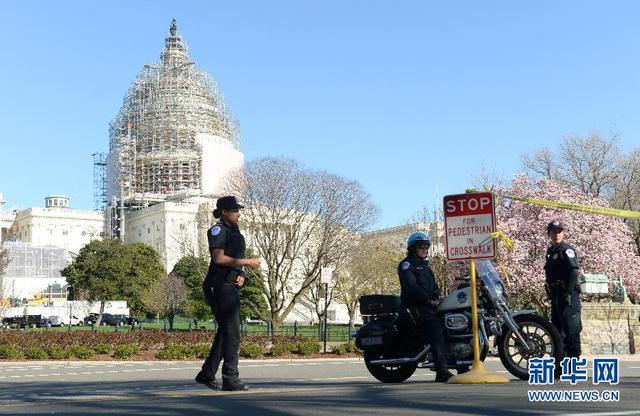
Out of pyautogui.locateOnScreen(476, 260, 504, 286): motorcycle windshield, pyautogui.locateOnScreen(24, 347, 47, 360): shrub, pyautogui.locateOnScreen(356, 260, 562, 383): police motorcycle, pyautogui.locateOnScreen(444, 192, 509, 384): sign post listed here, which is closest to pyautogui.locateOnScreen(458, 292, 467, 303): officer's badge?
pyautogui.locateOnScreen(356, 260, 562, 383): police motorcycle

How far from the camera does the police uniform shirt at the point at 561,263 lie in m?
9.79

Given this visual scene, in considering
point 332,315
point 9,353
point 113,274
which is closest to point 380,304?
point 9,353

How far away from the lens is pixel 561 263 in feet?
32.4

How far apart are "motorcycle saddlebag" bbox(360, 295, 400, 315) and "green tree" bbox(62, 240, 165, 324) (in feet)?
234

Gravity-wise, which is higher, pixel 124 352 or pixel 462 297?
pixel 462 297

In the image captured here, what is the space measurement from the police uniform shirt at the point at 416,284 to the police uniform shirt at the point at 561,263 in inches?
51.7

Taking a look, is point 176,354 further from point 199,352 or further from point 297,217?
point 297,217

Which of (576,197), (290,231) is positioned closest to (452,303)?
(290,231)

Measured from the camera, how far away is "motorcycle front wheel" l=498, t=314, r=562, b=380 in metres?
9.27

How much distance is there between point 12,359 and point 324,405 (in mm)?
18738

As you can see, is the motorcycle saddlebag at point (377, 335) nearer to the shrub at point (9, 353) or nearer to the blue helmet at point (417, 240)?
the blue helmet at point (417, 240)

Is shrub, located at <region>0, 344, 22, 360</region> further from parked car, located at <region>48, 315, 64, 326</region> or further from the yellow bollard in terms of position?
parked car, located at <region>48, 315, 64, 326</region>

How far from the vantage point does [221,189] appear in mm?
54031

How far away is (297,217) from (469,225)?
36760mm
